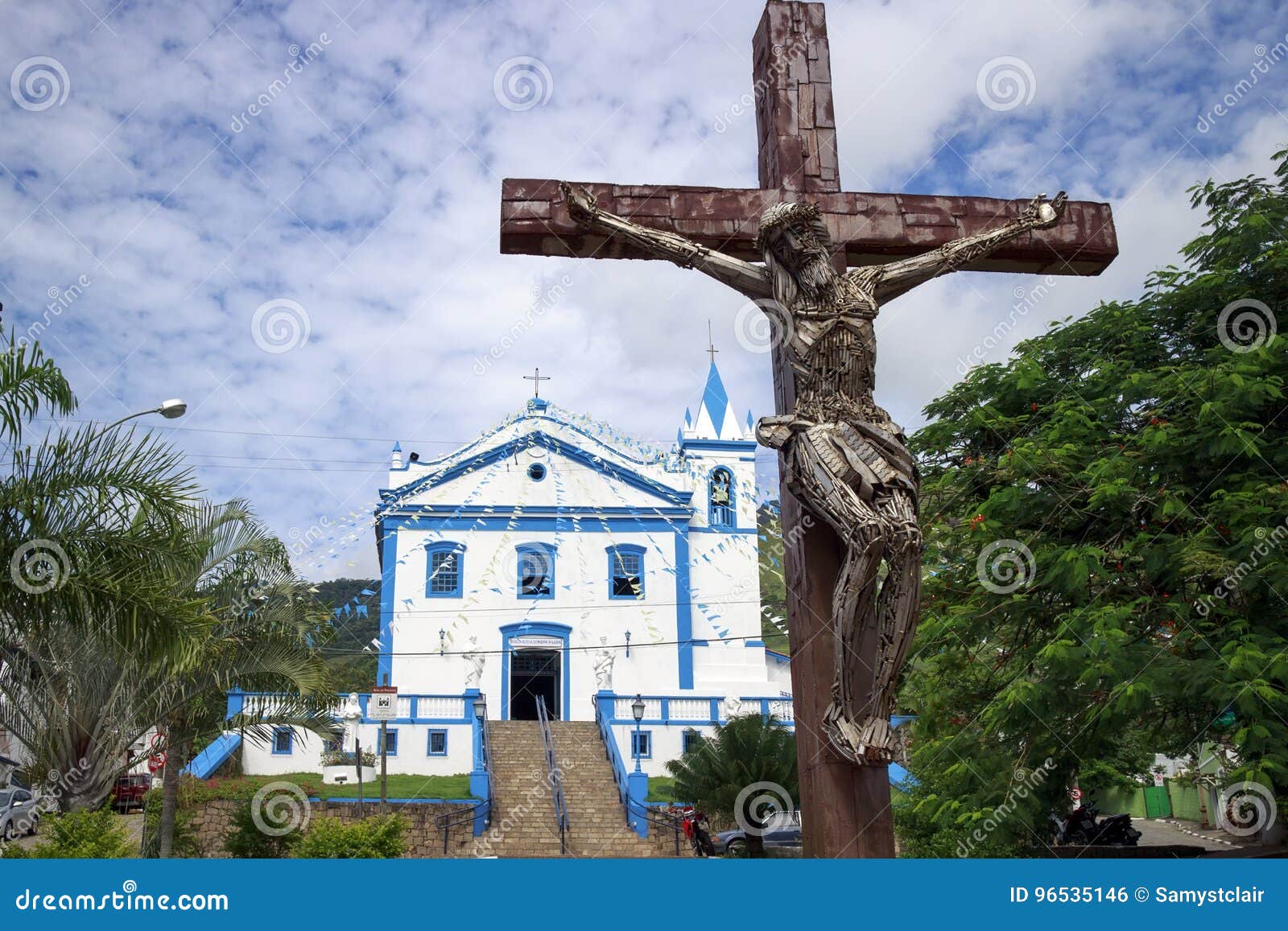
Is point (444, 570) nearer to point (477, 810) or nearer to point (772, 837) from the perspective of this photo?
point (477, 810)

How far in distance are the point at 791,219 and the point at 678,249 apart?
0.45 m

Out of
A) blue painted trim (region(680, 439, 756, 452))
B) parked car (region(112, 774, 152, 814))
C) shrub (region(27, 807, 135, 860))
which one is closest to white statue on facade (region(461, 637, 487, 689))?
parked car (region(112, 774, 152, 814))

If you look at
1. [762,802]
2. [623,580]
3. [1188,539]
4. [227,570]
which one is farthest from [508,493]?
[1188,539]

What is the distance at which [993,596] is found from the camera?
794 cm

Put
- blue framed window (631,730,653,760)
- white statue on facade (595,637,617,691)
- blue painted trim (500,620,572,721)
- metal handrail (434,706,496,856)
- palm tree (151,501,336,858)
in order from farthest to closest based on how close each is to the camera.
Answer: white statue on facade (595,637,617,691) → blue painted trim (500,620,572,721) → blue framed window (631,730,653,760) → metal handrail (434,706,496,856) → palm tree (151,501,336,858)

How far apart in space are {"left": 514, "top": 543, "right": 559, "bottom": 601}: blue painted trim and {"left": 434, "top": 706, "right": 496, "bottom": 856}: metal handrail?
14.8 feet

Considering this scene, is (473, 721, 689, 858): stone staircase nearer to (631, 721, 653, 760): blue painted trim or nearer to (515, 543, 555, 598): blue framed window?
(631, 721, 653, 760): blue painted trim

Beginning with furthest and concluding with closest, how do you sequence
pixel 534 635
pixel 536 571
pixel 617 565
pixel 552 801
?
pixel 617 565
pixel 536 571
pixel 534 635
pixel 552 801

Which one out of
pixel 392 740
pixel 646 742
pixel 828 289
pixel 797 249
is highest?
pixel 797 249

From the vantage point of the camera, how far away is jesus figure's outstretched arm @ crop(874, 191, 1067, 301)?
3838mm

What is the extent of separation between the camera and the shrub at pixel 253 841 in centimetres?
1106

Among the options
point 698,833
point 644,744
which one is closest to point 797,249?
point 698,833

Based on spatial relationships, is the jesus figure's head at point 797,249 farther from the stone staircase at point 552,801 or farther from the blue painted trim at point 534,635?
the blue painted trim at point 534,635

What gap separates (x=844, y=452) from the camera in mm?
3268
